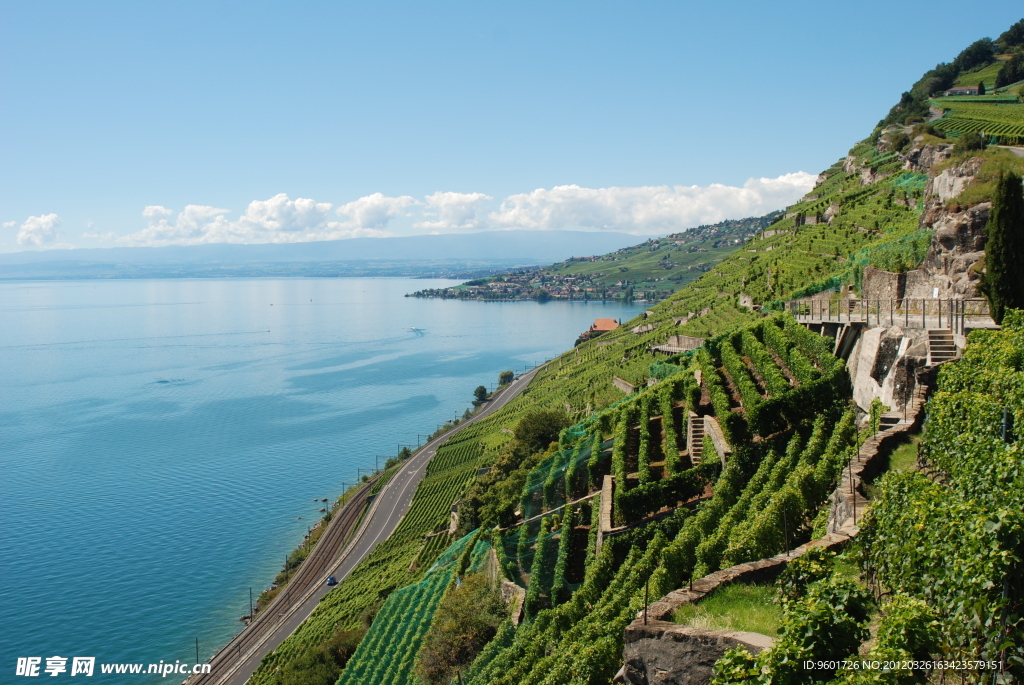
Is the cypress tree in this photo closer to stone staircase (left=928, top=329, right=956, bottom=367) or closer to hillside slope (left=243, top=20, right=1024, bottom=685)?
stone staircase (left=928, top=329, right=956, bottom=367)

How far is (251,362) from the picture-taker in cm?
13262

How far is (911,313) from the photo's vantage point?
2047 centimetres

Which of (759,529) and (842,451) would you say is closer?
(759,529)

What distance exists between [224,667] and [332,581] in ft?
29.5

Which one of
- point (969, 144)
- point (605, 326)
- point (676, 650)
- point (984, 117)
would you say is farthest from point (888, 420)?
point (605, 326)

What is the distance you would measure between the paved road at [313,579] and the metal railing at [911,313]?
3406 centimetres

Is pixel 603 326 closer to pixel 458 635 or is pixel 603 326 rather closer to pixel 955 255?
pixel 955 255

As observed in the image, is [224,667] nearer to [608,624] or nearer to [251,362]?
[608,624]

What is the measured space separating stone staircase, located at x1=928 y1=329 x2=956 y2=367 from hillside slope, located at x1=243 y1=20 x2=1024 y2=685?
1380 millimetres

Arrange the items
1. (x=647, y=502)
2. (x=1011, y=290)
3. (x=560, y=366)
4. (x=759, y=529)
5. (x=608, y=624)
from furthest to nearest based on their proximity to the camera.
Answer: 1. (x=560, y=366)
2. (x=647, y=502)
3. (x=1011, y=290)
4. (x=608, y=624)
5. (x=759, y=529)

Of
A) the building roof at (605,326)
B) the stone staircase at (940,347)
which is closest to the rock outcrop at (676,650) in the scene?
the stone staircase at (940,347)

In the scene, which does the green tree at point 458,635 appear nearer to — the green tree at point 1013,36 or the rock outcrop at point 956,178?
the rock outcrop at point 956,178

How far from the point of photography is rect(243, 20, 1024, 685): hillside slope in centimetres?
964

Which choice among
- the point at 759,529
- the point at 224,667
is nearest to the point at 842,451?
the point at 759,529
